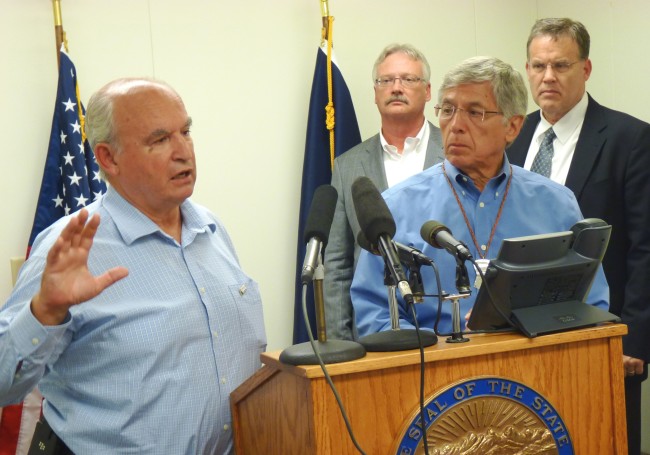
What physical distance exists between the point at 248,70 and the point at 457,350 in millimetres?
3083

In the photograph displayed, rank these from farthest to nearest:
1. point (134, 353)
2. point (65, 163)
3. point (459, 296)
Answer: point (65, 163), point (134, 353), point (459, 296)

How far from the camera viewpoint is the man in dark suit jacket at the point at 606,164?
3.47 m

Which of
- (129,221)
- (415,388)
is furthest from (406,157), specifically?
(415,388)

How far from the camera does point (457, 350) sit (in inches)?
68.9

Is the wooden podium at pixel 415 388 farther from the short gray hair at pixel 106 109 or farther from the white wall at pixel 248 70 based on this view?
the white wall at pixel 248 70

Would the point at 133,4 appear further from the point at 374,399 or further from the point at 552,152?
the point at 374,399

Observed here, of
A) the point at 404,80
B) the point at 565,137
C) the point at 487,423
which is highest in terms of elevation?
the point at 404,80

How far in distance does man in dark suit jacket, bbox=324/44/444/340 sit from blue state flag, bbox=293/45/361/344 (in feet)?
1.12

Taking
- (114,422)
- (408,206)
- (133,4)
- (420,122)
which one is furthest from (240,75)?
(114,422)

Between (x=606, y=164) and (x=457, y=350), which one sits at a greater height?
(x=606, y=164)

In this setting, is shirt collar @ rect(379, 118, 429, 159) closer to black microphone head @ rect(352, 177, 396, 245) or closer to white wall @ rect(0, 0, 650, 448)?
white wall @ rect(0, 0, 650, 448)

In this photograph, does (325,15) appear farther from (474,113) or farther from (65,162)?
(474,113)

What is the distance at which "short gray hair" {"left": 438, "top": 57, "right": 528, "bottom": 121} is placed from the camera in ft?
8.39

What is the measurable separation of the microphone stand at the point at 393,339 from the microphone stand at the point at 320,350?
5 centimetres
